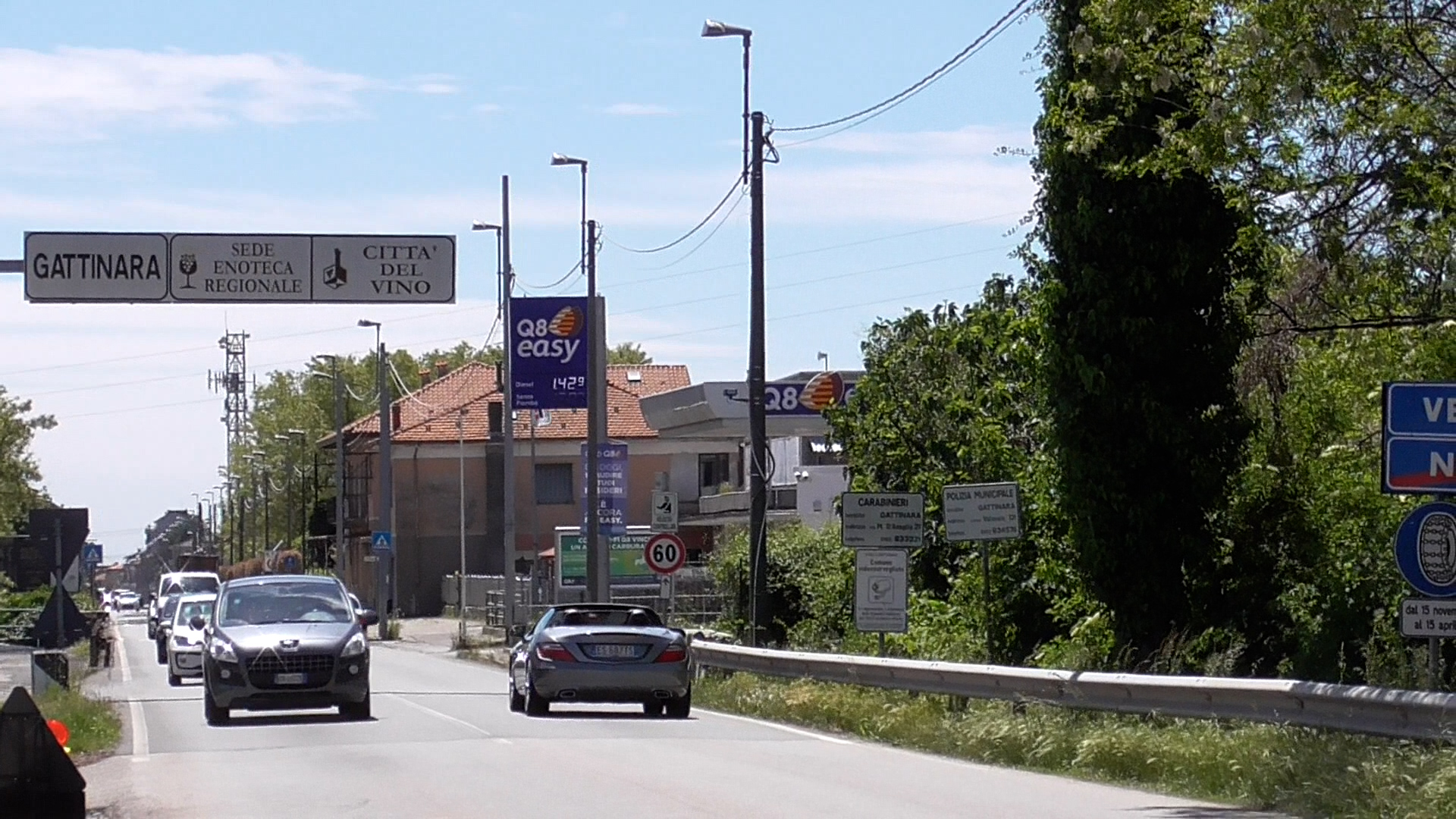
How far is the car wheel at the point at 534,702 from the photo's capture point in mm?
22500

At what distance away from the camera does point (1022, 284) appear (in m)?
28.1

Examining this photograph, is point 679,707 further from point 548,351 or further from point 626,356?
point 626,356

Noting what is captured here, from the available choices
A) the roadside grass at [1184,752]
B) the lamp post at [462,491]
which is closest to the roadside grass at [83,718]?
the roadside grass at [1184,752]

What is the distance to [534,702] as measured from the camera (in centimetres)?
2264

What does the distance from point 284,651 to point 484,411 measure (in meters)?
58.5

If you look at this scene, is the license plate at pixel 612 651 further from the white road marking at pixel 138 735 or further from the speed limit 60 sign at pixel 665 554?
the speed limit 60 sign at pixel 665 554

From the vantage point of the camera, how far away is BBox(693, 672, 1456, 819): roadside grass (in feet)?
39.0

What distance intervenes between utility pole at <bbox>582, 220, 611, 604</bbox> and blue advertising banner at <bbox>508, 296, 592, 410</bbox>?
214mm

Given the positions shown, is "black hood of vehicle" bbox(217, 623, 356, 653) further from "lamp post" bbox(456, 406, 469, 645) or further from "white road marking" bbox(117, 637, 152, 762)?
"lamp post" bbox(456, 406, 469, 645)

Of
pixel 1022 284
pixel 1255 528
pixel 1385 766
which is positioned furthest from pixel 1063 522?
pixel 1385 766

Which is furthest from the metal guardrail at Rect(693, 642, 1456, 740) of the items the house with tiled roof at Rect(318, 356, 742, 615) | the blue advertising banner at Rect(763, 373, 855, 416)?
the house with tiled roof at Rect(318, 356, 742, 615)

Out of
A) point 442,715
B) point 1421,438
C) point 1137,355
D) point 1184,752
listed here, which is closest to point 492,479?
point 442,715

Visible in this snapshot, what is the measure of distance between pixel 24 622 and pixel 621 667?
84.9 feet

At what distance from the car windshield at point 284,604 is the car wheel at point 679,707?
12.5ft
